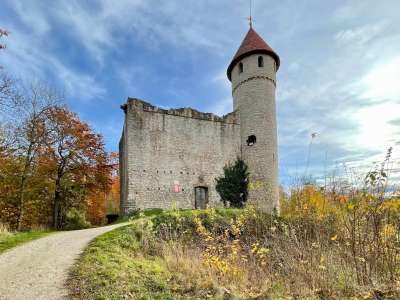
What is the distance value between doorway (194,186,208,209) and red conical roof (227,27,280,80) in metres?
8.71

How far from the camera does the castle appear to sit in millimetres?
14906

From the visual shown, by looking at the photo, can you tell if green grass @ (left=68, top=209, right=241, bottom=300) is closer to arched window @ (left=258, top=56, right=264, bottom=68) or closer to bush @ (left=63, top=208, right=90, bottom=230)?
bush @ (left=63, top=208, right=90, bottom=230)

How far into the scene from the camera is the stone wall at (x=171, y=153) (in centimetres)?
1473

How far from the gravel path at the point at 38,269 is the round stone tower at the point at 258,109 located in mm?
11614

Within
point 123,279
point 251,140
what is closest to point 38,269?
point 123,279

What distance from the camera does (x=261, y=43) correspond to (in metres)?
17.8

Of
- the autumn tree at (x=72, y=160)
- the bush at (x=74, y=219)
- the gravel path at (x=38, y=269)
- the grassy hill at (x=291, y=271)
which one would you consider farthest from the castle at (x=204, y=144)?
the grassy hill at (x=291, y=271)

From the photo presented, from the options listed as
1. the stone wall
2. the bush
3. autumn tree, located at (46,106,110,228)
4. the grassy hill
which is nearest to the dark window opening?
the stone wall

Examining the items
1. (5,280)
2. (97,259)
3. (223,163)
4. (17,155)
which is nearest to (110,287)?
(97,259)

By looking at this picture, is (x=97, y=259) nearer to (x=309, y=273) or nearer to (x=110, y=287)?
(x=110, y=287)

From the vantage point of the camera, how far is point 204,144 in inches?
667

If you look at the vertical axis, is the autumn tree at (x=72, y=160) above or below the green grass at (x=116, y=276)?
above

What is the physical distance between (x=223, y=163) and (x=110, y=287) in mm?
13483

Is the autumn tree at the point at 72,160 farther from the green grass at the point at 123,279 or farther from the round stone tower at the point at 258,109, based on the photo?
the green grass at the point at 123,279
